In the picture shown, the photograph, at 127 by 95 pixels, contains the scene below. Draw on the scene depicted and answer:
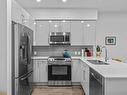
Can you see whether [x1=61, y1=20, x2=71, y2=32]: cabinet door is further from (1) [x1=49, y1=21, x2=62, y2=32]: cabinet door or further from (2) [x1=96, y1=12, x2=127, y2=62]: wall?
(2) [x1=96, y1=12, x2=127, y2=62]: wall

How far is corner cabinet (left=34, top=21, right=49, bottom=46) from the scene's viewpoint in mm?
6355

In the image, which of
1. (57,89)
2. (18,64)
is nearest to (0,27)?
(18,64)

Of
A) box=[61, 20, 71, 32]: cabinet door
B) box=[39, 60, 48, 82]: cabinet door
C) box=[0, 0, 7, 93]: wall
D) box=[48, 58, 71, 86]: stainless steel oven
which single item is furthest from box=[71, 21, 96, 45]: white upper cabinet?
box=[0, 0, 7, 93]: wall

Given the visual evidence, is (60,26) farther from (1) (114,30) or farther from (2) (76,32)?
(1) (114,30)

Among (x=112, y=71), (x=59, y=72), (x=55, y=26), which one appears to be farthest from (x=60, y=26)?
(x=112, y=71)

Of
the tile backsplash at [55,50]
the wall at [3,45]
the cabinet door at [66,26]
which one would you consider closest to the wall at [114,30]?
the tile backsplash at [55,50]

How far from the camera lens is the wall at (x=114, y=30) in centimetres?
710

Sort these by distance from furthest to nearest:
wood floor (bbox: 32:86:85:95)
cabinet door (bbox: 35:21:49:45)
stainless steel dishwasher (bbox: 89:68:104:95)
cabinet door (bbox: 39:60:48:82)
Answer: cabinet door (bbox: 35:21:49:45) < cabinet door (bbox: 39:60:48:82) < wood floor (bbox: 32:86:85:95) < stainless steel dishwasher (bbox: 89:68:104:95)

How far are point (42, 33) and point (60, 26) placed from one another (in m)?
0.67

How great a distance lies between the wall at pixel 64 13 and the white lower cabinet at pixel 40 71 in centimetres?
160

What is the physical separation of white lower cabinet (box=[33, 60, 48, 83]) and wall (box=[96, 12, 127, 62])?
2375 millimetres

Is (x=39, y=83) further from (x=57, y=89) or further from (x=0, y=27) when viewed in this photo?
(x=0, y=27)

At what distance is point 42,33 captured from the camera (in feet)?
20.9

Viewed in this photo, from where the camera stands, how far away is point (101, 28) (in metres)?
7.12
